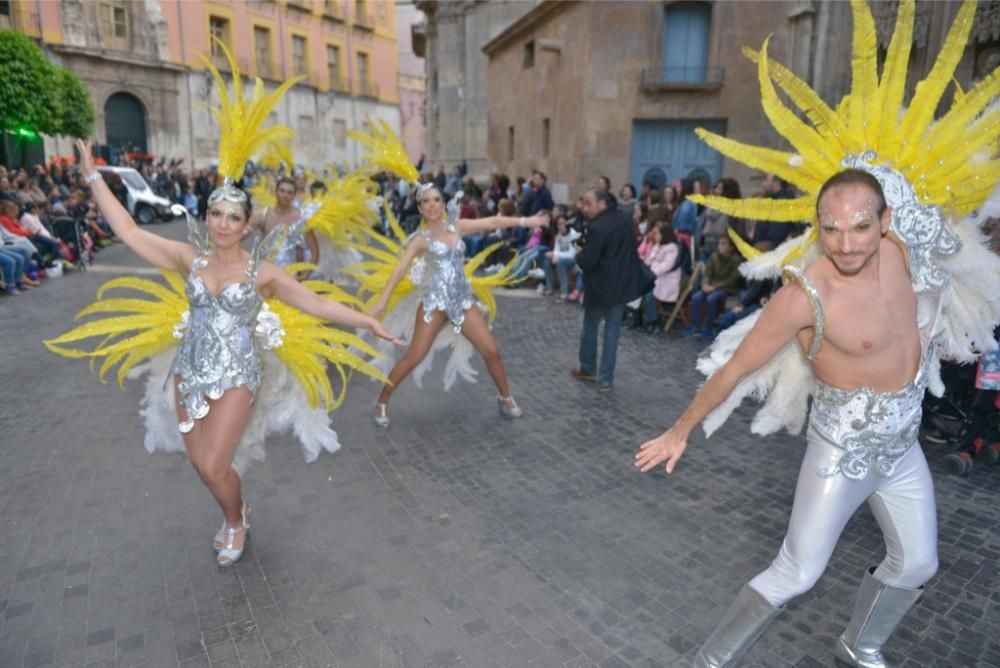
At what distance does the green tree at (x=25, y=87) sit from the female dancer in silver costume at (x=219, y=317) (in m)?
20.0

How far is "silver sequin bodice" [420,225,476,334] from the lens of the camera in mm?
5633

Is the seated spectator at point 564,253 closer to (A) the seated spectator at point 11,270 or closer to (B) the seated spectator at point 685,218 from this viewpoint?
(B) the seated spectator at point 685,218

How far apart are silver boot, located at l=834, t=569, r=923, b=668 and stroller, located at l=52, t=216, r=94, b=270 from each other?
48.6ft

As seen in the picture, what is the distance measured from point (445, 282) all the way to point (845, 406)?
11.7ft

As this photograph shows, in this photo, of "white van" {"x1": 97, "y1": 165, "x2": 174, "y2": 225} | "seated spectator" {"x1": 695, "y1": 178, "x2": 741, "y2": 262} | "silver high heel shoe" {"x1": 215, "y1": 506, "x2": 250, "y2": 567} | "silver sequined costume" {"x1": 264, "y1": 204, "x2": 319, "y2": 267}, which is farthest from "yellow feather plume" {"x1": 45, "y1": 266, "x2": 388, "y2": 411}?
"white van" {"x1": 97, "y1": 165, "x2": 174, "y2": 225}

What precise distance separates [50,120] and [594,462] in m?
22.4

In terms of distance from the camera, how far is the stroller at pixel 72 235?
1380 centimetres

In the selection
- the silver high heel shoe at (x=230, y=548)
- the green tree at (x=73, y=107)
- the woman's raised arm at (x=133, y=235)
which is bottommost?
the silver high heel shoe at (x=230, y=548)

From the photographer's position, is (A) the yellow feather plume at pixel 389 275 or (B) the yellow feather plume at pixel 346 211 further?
(B) the yellow feather plume at pixel 346 211

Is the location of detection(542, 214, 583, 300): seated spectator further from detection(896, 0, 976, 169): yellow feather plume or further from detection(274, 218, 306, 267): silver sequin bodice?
detection(896, 0, 976, 169): yellow feather plume

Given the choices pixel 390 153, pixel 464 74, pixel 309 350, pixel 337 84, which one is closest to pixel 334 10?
pixel 337 84

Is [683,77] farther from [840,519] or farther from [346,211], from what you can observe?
[840,519]

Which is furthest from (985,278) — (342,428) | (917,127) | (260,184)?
(260,184)

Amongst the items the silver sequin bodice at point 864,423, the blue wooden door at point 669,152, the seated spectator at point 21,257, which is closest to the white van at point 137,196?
the seated spectator at point 21,257
